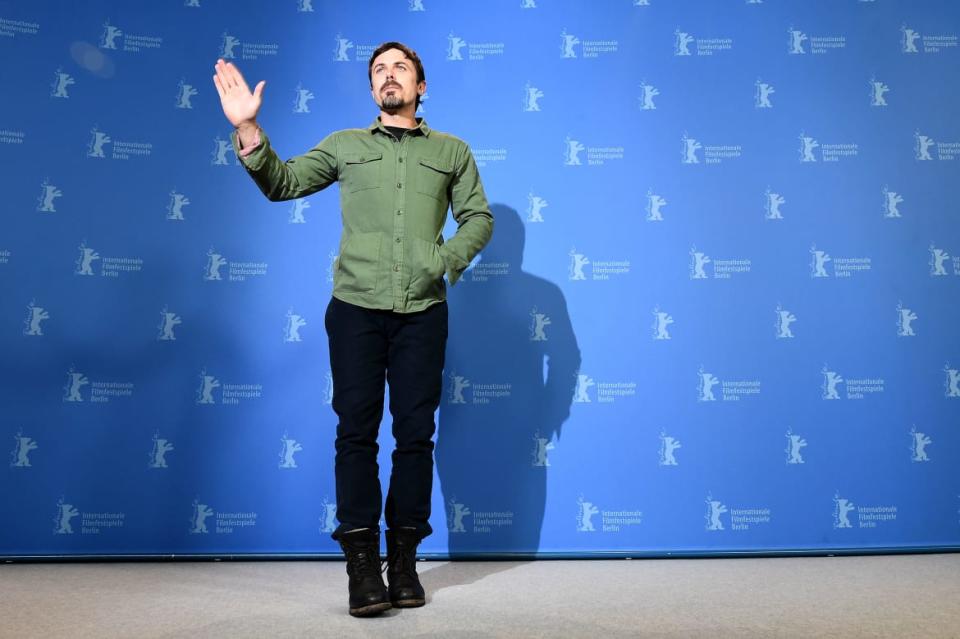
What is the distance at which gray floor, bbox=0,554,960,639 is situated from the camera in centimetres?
156

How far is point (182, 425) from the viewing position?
2531 mm

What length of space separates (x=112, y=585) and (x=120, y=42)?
206 centimetres

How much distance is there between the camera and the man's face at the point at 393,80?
1.94 meters

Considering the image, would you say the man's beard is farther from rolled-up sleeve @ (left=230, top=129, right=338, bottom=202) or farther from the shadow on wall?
the shadow on wall

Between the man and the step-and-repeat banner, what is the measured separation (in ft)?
2.42

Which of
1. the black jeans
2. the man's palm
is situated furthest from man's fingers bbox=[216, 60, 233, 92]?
the black jeans

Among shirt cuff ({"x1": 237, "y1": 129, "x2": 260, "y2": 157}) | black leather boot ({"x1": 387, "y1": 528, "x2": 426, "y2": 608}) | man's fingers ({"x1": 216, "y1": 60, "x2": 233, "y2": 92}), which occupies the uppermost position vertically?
man's fingers ({"x1": 216, "y1": 60, "x2": 233, "y2": 92})

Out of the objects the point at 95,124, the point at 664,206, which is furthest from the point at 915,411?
the point at 95,124

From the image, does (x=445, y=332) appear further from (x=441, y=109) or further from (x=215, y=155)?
(x=215, y=155)

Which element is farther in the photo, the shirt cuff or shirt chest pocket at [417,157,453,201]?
shirt chest pocket at [417,157,453,201]

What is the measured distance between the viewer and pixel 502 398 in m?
2.62

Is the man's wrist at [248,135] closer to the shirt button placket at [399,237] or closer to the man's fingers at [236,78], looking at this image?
the man's fingers at [236,78]

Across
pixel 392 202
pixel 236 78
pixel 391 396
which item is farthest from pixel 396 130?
pixel 391 396

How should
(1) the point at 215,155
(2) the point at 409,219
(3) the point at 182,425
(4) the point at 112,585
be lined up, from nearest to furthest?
(2) the point at 409,219, (4) the point at 112,585, (3) the point at 182,425, (1) the point at 215,155
